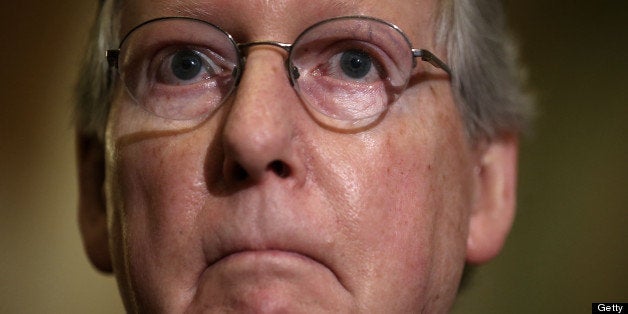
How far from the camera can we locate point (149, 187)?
87cm

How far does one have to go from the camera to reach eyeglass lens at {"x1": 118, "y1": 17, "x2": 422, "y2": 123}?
2.84ft

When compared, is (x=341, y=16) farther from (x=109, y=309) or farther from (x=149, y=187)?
(x=109, y=309)

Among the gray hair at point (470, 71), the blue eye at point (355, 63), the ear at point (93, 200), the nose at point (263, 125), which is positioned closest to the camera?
the nose at point (263, 125)

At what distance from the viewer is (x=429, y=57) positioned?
→ 0.91 meters

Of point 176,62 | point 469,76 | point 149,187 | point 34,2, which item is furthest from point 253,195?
point 34,2

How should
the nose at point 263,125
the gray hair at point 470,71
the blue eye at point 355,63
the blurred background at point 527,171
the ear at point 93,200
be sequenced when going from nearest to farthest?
1. the nose at point 263,125
2. the blue eye at point 355,63
3. the gray hair at point 470,71
4. the ear at point 93,200
5. the blurred background at point 527,171

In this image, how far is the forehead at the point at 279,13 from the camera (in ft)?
2.79

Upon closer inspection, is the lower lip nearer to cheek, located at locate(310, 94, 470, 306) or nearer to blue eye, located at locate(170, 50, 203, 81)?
cheek, located at locate(310, 94, 470, 306)

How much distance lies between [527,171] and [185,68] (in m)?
1.07

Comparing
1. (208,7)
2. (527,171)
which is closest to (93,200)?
(208,7)

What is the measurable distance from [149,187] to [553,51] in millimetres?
1211

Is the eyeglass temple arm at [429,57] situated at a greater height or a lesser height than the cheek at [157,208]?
greater

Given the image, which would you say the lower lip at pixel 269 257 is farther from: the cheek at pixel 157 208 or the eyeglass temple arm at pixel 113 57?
the eyeglass temple arm at pixel 113 57

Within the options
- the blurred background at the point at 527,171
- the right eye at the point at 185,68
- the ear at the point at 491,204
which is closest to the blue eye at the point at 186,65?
the right eye at the point at 185,68
